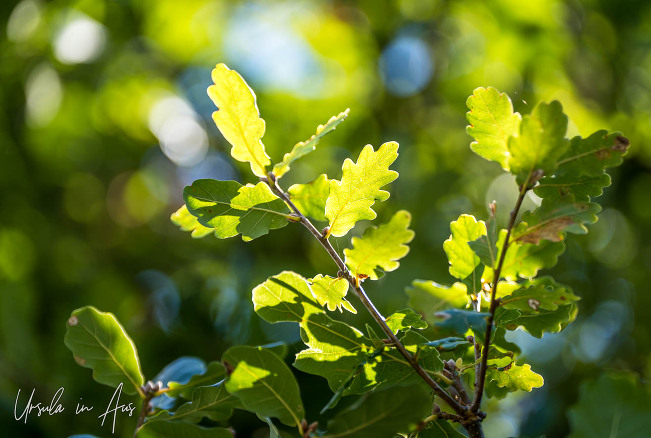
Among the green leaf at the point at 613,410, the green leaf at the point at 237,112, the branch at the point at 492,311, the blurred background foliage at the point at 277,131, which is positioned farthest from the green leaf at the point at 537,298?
the blurred background foliage at the point at 277,131

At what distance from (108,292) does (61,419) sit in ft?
2.74

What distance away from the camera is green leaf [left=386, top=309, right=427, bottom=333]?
0.73 m

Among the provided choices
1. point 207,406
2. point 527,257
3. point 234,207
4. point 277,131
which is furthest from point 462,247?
point 277,131

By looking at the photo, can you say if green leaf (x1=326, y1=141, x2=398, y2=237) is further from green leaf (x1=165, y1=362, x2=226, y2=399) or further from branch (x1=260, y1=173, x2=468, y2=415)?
green leaf (x1=165, y1=362, x2=226, y2=399)

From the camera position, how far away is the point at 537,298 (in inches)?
26.2

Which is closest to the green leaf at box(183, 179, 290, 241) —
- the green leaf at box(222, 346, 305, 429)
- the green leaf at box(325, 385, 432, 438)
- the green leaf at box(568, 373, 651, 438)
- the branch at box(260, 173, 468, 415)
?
the branch at box(260, 173, 468, 415)

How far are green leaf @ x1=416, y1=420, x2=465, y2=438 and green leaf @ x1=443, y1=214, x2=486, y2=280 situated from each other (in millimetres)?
188

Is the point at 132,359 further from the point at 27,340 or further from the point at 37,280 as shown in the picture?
the point at 37,280

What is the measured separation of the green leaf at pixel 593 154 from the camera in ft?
2.12

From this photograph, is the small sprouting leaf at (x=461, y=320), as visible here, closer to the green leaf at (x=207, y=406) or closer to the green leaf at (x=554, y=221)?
the green leaf at (x=554, y=221)

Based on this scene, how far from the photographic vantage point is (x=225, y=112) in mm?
728

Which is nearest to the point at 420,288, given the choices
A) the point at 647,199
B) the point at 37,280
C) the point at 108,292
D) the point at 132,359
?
the point at 132,359

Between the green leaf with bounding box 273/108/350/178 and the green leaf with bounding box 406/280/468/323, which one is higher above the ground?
the green leaf with bounding box 273/108/350/178

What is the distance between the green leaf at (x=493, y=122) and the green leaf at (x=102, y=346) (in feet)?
1.80
